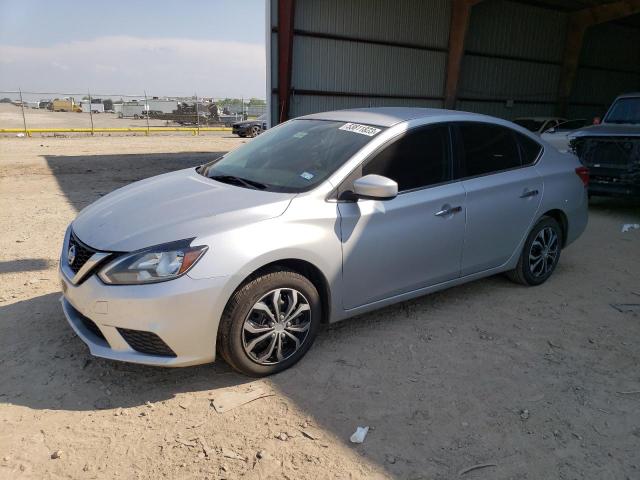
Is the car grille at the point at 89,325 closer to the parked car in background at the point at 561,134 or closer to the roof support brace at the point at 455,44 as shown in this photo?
the parked car in background at the point at 561,134

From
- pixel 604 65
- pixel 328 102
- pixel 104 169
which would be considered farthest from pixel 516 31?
pixel 104 169

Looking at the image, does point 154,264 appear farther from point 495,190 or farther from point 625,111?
point 625,111

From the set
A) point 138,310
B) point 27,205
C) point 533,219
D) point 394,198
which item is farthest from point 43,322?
point 27,205

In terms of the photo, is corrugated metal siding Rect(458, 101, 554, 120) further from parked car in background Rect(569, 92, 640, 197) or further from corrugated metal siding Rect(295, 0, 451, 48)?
parked car in background Rect(569, 92, 640, 197)

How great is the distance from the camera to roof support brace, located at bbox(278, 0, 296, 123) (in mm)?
12641

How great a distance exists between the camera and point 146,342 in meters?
2.83

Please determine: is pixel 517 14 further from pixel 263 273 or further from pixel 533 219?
pixel 263 273

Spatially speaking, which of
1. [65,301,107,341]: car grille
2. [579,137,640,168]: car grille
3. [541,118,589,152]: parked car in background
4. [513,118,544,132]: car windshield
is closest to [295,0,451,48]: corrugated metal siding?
[513,118,544,132]: car windshield

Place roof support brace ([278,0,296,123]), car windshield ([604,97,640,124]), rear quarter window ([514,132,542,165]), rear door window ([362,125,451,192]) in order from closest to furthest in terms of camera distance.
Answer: rear door window ([362,125,451,192]), rear quarter window ([514,132,542,165]), car windshield ([604,97,640,124]), roof support brace ([278,0,296,123])

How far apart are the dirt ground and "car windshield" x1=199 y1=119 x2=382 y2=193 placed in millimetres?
1206

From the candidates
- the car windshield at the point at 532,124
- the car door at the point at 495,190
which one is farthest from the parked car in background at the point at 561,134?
the car door at the point at 495,190

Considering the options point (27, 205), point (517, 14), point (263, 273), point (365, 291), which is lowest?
point (27, 205)

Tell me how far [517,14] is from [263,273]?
59.8 ft

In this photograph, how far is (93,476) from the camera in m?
2.35
